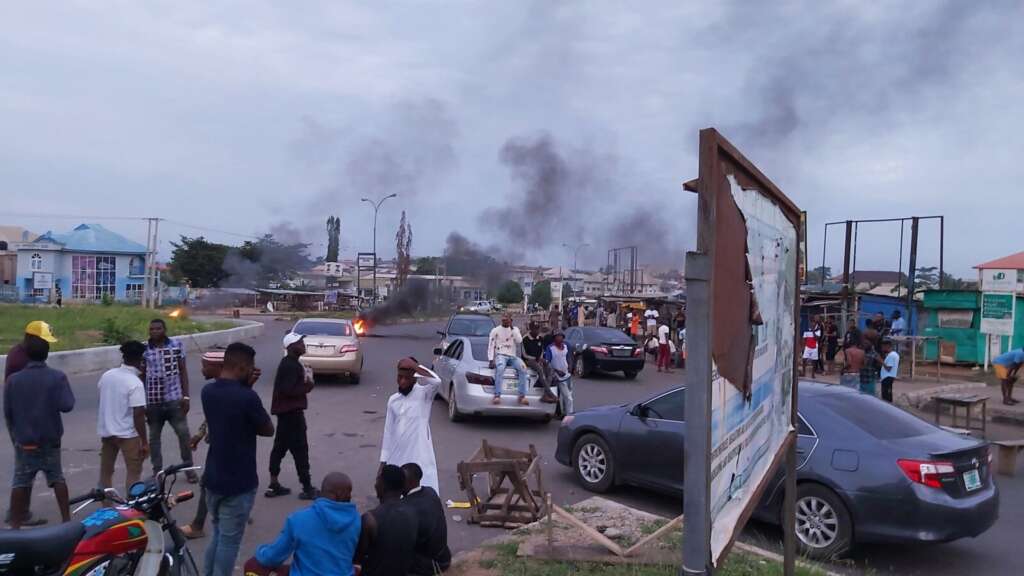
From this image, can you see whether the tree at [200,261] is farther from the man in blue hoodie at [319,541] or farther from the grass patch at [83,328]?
the man in blue hoodie at [319,541]

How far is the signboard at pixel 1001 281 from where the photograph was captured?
18.3 meters

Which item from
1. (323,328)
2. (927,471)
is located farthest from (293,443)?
(323,328)

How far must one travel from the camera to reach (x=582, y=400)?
1511 cm

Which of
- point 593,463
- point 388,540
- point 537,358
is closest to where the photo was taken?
point 388,540

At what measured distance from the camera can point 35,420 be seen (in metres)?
5.70

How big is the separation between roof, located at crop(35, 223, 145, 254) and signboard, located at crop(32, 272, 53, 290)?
3699 mm

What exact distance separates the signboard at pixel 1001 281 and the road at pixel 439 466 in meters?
7.42

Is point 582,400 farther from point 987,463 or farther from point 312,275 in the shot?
point 312,275

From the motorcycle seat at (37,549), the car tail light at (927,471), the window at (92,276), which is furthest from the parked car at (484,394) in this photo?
the window at (92,276)

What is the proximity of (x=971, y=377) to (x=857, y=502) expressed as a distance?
17.7 m

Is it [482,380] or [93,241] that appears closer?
[482,380]

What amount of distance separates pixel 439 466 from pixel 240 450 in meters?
4.37

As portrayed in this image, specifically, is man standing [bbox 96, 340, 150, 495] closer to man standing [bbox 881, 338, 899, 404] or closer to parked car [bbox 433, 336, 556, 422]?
parked car [bbox 433, 336, 556, 422]

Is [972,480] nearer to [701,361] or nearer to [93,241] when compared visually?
[701,361]
